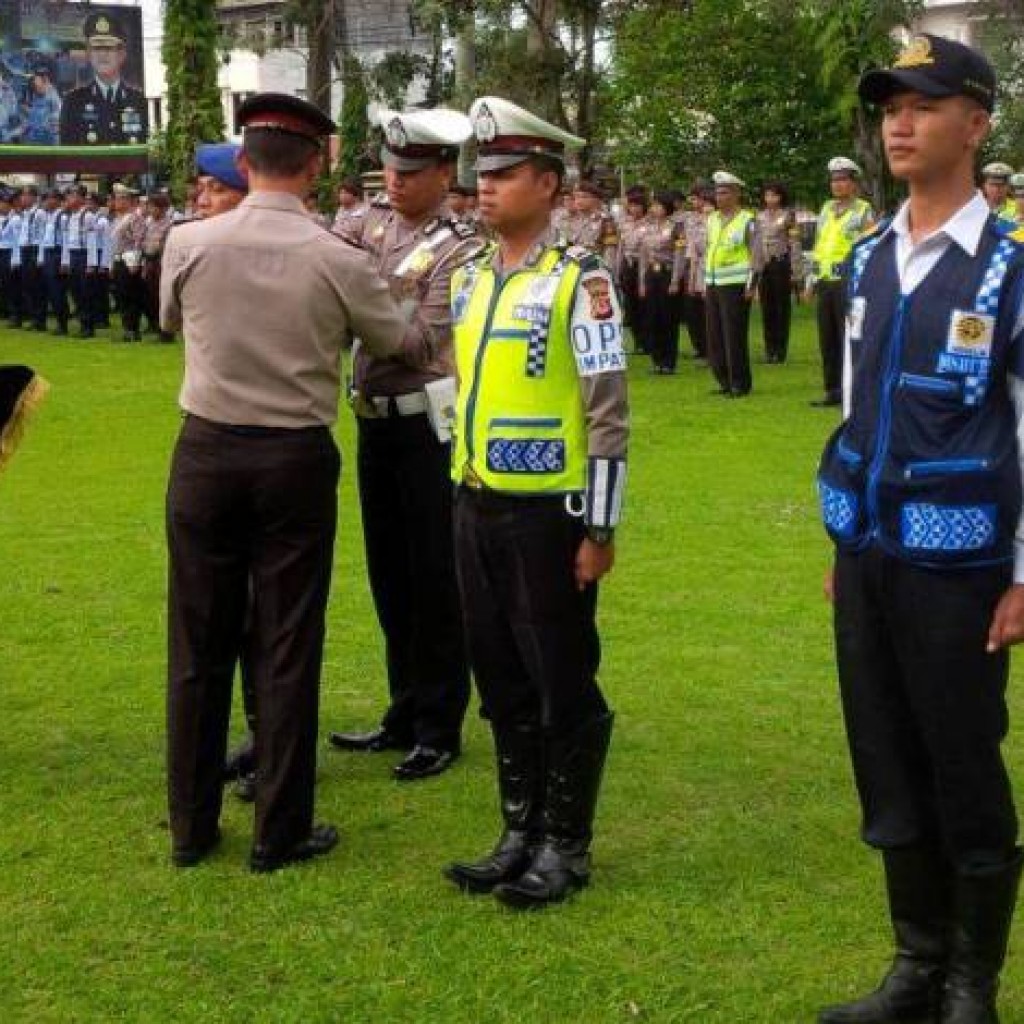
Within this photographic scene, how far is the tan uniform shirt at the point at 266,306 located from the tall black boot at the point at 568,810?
3.76 feet

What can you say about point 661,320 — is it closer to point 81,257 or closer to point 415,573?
point 81,257

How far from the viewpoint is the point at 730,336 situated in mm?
16406

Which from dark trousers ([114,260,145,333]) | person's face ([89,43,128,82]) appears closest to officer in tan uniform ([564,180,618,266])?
dark trousers ([114,260,145,333])

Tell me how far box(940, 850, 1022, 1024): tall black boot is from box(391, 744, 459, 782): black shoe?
2.34 m

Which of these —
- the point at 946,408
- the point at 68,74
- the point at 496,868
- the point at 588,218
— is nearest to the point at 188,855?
the point at 496,868

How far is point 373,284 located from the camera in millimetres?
4914

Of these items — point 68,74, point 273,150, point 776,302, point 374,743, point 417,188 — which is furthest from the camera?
point 68,74

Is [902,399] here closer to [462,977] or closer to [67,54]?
[462,977]

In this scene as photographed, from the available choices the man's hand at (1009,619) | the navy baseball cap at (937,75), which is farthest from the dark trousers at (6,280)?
the man's hand at (1009,619)

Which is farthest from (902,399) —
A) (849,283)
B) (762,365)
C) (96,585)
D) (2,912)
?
(762,365)

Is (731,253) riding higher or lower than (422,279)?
lower

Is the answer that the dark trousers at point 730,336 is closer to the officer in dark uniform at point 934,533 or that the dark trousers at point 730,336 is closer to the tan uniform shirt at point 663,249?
the tan uniform shirt at point 663,249

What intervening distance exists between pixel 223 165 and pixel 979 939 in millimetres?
3141

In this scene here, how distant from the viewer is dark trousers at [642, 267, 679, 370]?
62.3 ft
